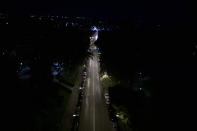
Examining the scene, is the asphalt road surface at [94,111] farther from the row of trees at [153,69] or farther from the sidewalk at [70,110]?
the row of trees at [153,69]

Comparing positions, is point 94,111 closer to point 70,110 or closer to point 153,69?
point 70,110

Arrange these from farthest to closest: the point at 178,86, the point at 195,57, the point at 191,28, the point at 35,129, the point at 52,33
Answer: the point at 191,28 < the point at 195,57 < the point at 52,33 < the point at 178,86 < the point at 35,129

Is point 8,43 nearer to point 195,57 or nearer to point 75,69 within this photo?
point 75,69

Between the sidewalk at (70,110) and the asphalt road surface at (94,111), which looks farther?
the asphalt road surface at (94,111)

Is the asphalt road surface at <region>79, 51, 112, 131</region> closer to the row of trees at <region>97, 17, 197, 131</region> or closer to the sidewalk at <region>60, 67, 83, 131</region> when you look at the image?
the sidewalk at <region>60, 67, 83, 131</region>

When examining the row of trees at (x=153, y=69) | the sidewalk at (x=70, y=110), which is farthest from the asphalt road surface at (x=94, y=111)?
the row of trees at (x=153, y=69)

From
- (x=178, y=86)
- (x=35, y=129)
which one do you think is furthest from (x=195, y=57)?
(x=35, y=129)

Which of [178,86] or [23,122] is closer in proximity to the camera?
[23,122]

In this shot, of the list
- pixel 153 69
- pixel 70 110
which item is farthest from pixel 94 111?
pixel 153 69
